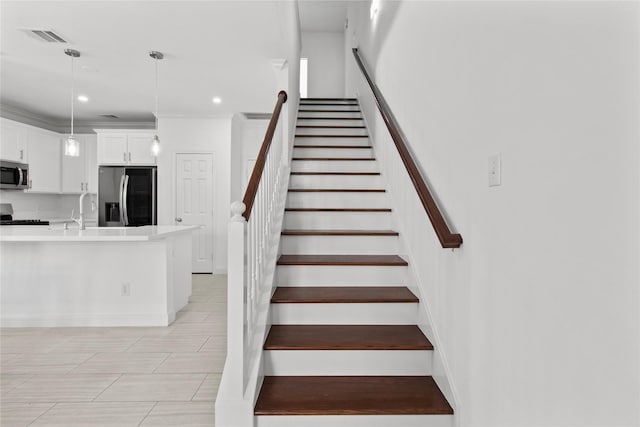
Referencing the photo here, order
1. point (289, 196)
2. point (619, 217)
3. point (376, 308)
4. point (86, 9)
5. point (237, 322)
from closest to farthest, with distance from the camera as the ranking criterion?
1. point (619, 217)
2. point (237, 322)
3. point (376, 308)
4. point (86, 9)
5. point (289, 196)

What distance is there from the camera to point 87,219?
731 centimetres

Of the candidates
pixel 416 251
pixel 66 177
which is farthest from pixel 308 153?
pixel 66 177

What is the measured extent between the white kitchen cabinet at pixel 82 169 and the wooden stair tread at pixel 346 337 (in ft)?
20.1

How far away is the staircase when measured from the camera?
188cm

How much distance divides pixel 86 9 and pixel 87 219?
5.18 metres

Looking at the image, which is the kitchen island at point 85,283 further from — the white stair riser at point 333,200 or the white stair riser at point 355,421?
the white stair riser at point 355,421

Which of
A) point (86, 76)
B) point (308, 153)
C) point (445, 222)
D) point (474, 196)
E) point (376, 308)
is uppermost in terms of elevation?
point (86, 76)

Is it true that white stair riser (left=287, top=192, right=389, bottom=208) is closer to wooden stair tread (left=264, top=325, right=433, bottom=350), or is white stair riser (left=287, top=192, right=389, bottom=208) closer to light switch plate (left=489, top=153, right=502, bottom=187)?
wooden stair tread (left=264, top=325, right=433, bottom=350)

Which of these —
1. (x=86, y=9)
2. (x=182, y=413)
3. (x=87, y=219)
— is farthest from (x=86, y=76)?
(x=182, y=413)

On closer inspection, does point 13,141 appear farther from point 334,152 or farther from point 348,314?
point 348,314

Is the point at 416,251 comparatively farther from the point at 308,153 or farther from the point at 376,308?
the point at 308,153

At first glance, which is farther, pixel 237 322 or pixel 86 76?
pixel 86 76

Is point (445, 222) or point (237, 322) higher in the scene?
point (445, 222)

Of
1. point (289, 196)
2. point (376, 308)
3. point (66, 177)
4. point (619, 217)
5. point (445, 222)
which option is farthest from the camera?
point (66, 177)
